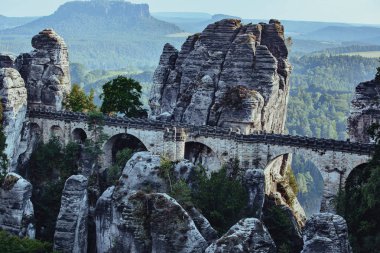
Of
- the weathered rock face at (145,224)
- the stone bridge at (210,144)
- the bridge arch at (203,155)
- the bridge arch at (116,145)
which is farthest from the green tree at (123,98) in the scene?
the weathered rock face at (145,224)

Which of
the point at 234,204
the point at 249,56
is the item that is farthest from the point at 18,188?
the point at 249,56

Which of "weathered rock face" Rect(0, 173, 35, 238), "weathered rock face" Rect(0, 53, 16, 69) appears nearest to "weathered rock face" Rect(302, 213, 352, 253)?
"weathered rock face" Rect(0, 173, 35, 238)

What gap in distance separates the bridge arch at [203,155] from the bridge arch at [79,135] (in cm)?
903

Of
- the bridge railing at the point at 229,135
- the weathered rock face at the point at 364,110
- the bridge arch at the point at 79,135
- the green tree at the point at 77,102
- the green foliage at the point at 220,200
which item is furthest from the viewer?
the green tree at the point at 77,102

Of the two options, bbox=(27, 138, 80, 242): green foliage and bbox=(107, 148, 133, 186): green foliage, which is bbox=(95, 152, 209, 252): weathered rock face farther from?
bbox=(27, 138, 80, 242): green foliage

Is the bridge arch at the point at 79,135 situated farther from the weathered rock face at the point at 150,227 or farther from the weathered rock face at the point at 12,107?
the weathered rock face at the point at 150,227

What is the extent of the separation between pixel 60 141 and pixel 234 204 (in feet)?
65.0

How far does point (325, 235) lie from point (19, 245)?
17.7 meters

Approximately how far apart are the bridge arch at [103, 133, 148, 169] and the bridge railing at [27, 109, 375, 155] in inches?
59.2

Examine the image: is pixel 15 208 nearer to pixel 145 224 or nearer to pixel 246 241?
pixel 145 224

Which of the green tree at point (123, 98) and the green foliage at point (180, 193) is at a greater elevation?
the green tree at point (123, 98)

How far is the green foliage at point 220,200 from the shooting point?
37.4 meters

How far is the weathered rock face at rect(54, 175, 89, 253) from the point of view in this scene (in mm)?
36062

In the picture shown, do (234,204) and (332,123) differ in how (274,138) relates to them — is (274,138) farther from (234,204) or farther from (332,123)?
(332,123)
